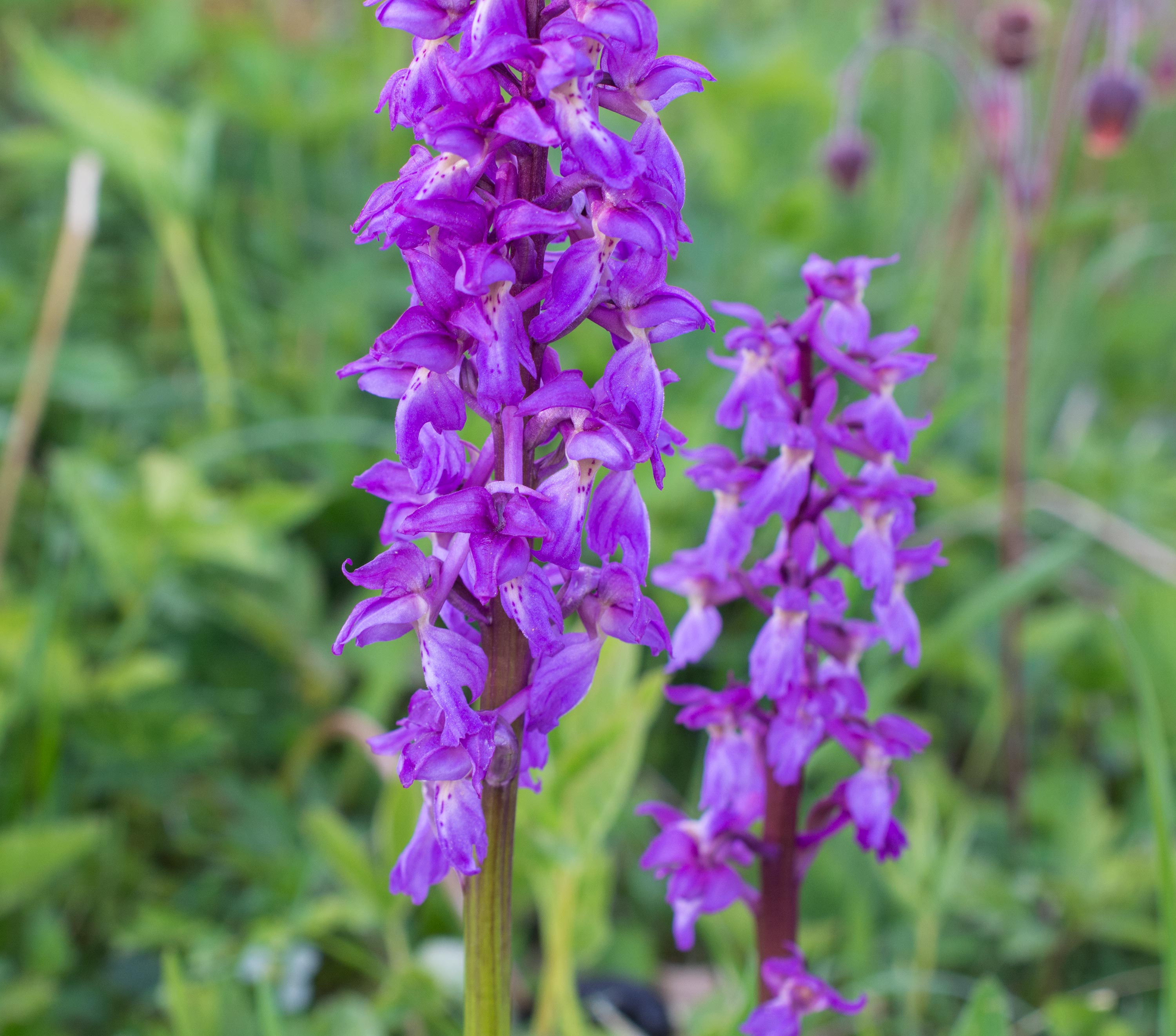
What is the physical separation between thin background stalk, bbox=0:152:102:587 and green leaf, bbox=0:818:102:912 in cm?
92

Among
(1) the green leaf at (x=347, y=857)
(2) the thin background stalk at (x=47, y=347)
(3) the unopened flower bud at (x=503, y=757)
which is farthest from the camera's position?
(2) the thin background stalk at (x=47, y=347)

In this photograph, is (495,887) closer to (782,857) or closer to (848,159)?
(782,857)

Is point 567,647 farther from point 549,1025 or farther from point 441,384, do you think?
point 549,1025

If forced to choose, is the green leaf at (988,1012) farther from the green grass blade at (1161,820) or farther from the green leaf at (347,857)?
the green leaf at (347,857)

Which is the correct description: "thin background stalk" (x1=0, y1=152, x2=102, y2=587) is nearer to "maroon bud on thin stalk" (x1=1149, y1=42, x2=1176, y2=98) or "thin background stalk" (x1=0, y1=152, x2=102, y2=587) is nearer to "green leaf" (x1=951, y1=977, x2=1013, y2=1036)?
"green leaf" (x1=951, y1=977, x2=1013, y2=1036)

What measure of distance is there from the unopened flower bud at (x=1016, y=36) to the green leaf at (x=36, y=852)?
105 inches

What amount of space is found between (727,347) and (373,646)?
1584mm

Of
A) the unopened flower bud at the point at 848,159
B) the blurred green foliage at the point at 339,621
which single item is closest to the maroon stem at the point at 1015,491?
the blurred green foliage at the point at 339,621

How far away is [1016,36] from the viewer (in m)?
2.85

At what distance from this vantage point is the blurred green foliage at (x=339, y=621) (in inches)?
81.1

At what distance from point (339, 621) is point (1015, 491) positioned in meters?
1.70

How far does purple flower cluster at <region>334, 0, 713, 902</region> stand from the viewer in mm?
951

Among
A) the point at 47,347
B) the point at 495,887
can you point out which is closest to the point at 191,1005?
the point at 495,887

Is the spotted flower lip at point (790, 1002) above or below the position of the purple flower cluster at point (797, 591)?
below
